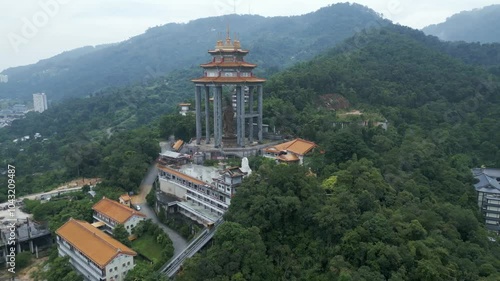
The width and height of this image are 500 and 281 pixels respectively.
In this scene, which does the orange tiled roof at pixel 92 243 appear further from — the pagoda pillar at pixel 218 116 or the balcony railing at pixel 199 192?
the pagoda pillar at pixel 218 116

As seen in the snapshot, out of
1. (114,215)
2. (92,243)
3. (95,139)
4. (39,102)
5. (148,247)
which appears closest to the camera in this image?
(92,243)

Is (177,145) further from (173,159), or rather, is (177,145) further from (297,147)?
(297,147)

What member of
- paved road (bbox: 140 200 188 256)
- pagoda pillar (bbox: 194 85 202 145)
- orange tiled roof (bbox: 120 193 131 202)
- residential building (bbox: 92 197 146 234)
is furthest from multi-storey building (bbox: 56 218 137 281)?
pagoda pillar (bbox: 194 85 202 145)

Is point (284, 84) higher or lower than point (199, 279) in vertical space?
higher

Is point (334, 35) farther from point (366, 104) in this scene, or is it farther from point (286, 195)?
point (286, 195)

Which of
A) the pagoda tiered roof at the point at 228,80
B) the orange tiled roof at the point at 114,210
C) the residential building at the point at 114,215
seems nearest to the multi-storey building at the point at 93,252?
the residential building at the point at 114,215

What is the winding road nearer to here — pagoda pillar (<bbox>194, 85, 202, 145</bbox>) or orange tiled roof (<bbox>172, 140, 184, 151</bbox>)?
orange tiled roof (<bbox>172, 140, 184, 151</bbox>)

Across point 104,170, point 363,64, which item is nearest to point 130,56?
point 363,64

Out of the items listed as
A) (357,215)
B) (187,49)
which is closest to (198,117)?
(357,215)
